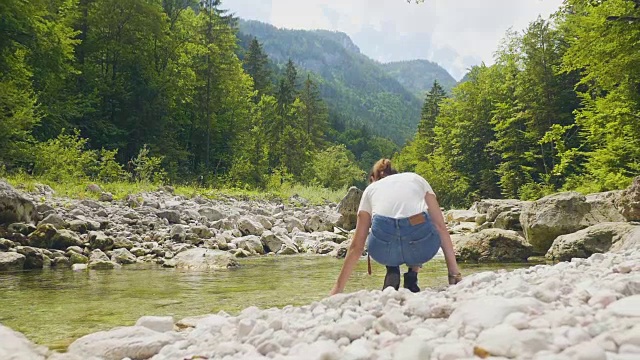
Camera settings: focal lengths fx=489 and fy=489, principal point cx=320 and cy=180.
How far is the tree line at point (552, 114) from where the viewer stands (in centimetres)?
Result: 1623

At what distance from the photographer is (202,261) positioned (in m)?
9.41

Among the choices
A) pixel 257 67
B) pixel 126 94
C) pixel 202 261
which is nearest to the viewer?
pixel 202 261

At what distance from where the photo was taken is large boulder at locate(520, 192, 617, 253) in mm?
11445

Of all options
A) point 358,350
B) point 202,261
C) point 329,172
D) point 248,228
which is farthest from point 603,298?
point 329,172

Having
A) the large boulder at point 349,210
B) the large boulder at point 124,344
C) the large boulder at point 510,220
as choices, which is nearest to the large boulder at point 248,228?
the large boulder at point 349,210

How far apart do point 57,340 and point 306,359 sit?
2.74 m

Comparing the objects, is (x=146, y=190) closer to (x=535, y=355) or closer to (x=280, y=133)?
(x=535, y=355)

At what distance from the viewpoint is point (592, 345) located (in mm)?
2100

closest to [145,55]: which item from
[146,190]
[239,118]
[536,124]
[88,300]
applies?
[239,118]

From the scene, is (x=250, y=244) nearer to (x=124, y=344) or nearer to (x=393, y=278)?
(x=393, y=278)

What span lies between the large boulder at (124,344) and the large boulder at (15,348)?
0.28 metres

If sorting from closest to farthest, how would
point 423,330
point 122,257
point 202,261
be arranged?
point 423,330 → point 202,261 → point 122,257

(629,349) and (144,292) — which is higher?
(629,349)

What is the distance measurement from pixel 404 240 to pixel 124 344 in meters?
2.54
